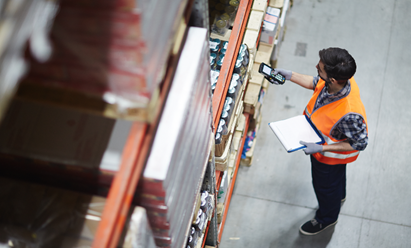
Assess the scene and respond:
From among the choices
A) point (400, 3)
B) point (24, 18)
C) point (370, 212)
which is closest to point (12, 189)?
point (24, 18)

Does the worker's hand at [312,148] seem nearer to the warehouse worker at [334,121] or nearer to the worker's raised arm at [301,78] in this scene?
the warehouse worker at [334,121]

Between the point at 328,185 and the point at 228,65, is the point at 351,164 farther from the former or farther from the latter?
the point at 228,65

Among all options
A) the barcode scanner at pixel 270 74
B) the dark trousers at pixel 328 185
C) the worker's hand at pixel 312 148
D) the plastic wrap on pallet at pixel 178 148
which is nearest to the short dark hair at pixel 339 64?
the worker's hand at pixel 312 148

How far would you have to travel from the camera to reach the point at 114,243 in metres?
1.39

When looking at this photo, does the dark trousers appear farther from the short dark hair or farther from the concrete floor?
the short dark hair

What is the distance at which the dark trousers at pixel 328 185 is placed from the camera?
155 inches

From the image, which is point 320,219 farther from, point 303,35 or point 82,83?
point 82,83

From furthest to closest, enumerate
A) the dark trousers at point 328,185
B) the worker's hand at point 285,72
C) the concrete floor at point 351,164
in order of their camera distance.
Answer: the concrete floor at point 351,164 < the worker's hand at point 285,72 < the dark trousers at point 328,185

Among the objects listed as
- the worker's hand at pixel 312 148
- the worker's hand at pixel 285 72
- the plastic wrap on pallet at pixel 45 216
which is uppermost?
the worker's hand at pixel 285 72

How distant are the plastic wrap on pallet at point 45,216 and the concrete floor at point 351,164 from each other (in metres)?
3.12

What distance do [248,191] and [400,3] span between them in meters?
4.78

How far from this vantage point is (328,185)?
4.05 meters

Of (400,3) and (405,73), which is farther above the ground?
(400,3)

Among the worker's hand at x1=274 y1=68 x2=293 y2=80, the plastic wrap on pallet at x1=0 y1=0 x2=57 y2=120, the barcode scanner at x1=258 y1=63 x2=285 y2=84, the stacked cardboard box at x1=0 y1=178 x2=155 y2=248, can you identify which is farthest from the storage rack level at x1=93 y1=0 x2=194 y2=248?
the worker's hand at x1=274 y1=68 x2=293 y2=80
